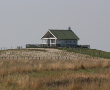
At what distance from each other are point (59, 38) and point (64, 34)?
4.63 metres

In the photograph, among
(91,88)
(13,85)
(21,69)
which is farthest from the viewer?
(21,69)

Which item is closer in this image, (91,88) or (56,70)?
(91,88)

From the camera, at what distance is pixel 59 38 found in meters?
75.2

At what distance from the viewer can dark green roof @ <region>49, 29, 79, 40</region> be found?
7682 centimetres

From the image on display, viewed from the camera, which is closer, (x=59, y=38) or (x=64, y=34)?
(x=59, y=38)

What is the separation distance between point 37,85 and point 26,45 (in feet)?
215

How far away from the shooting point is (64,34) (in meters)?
79.4

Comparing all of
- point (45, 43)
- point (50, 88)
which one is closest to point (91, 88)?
point (50, 88)

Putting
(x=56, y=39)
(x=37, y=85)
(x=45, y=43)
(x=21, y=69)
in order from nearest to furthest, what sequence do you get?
(x=37, y=85) → (x=21, y=69) → (x=56, y=39) → (x=45, y=43)

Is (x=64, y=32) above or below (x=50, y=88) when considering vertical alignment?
above

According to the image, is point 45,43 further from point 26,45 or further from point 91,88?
point 91,88

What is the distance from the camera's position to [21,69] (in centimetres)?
1998

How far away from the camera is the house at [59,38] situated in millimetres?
75775

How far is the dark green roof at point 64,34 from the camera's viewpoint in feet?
252
